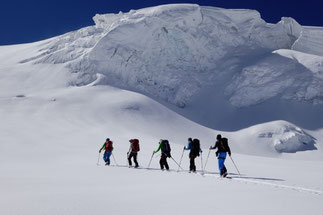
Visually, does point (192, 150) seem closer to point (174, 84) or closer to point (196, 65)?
point (174, 84)

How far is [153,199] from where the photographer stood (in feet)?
19.5

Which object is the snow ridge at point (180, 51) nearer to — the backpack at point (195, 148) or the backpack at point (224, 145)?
the backpack at point (195, 148)

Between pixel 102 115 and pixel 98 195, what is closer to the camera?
pixel 98 195

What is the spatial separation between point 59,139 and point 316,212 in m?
25.1

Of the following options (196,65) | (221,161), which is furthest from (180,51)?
(221,161)

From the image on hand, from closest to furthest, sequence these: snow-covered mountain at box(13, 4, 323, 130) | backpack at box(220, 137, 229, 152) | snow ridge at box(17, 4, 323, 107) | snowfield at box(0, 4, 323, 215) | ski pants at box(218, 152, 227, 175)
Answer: ski pants at box(218, 152, 227, 175) < backpack at box(220, 137, 229, 152) < snowfield at box(0, 4, 323, 215) < snow-covered mountain at box(13, 4, 323, 130) < snow ridge at box(17, 4, 323, 107)

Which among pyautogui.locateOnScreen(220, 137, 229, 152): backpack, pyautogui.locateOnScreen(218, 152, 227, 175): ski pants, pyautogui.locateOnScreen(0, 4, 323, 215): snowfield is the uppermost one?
pyautogui.locateOnScreen(0, 4, 323, 215): snowfield

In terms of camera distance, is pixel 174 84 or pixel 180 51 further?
pixel 180 51

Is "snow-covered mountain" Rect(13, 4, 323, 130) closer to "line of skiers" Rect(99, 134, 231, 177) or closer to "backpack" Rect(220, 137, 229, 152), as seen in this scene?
"line of skiers" Rect(99, 134, 231, 177)

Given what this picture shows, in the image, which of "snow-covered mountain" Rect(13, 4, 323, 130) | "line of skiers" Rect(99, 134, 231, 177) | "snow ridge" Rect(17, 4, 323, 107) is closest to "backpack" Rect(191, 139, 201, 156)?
"line of skiers" Rect(99, 134, 231, 177)

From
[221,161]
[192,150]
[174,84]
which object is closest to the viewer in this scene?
[221,161]

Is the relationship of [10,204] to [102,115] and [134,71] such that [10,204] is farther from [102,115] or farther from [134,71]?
[134,71]

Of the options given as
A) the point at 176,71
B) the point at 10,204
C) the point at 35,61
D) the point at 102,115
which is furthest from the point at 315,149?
the point at 35,61

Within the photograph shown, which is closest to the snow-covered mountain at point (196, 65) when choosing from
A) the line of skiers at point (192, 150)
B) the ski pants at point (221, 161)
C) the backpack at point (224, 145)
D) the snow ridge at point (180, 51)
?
the snow ridge at point (180, 51)
